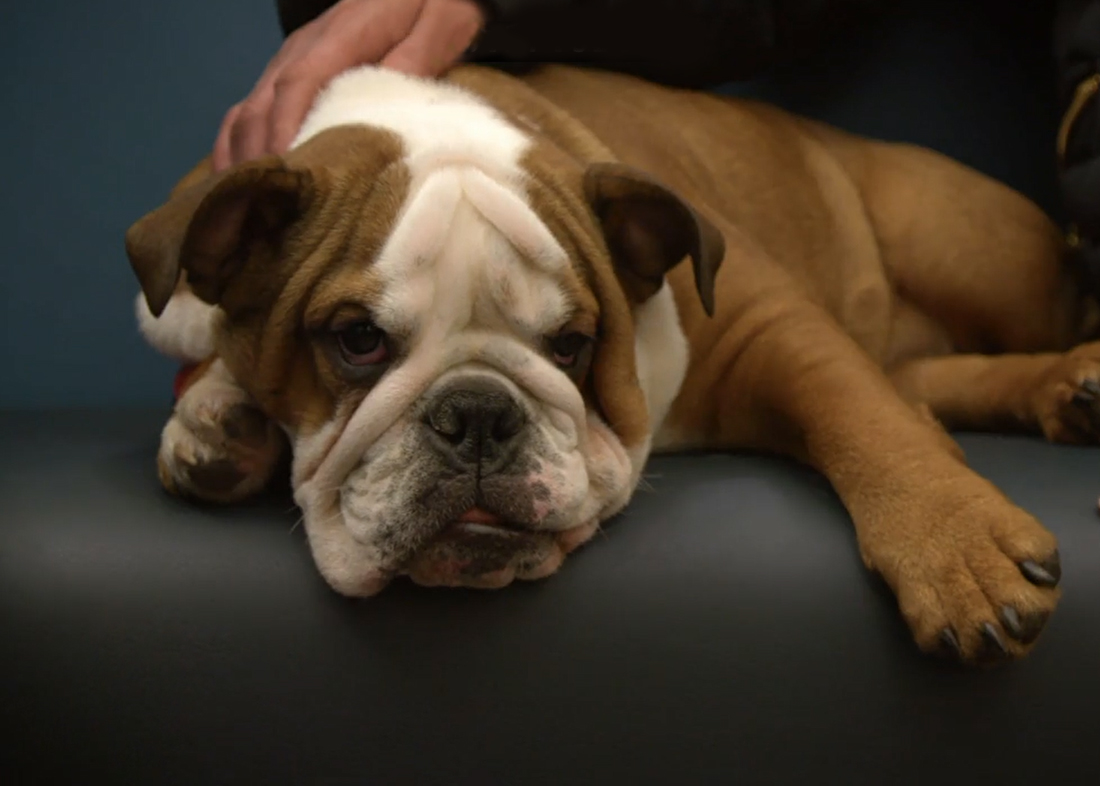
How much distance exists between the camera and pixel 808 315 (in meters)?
1.44

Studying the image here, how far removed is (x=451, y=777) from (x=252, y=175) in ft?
1.82

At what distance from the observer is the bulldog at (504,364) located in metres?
0.98

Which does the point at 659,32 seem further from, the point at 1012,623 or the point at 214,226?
the point at 1012,623

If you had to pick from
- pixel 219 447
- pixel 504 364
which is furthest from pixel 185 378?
pixel 504 364

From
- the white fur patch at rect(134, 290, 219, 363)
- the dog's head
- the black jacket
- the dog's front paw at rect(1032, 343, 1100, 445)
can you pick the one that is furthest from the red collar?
the dog's front paw at rect(1032, 343, 1100, 445)

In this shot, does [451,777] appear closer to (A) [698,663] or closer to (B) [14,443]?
(A) [698,663]

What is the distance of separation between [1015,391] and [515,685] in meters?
0.96

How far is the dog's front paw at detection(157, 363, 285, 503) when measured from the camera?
1110mm

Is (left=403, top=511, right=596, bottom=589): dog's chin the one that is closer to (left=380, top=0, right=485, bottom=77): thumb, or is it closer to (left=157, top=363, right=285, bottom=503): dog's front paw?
(left=157, top=363, right=285, bottom=503): dog's front paw

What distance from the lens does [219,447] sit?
1110 mm

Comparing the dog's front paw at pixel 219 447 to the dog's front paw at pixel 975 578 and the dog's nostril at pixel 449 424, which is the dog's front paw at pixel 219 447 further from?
the dog's front paw at pixel 975 578

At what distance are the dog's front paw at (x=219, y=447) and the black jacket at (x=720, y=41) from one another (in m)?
0.67

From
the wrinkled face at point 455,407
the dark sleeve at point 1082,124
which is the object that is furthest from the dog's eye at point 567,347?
the dark sleeve at point 1082,124

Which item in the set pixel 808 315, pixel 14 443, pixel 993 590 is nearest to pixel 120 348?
pixel 14 443
